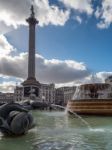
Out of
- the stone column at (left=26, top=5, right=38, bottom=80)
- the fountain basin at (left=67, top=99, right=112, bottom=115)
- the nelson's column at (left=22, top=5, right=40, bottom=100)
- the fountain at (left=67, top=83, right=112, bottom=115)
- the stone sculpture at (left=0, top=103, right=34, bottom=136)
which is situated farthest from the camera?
the nelson's column at (left=22, top=5, right=40, bottom=100)

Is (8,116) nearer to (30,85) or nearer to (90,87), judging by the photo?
(90,87)

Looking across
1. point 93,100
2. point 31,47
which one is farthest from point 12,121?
point 31,47

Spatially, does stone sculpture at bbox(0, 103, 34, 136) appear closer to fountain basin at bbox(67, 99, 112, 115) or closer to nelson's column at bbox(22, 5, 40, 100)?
fountain basin at bbox(67, 99, 112, 115)

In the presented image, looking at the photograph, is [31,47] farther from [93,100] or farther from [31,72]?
[93,100]

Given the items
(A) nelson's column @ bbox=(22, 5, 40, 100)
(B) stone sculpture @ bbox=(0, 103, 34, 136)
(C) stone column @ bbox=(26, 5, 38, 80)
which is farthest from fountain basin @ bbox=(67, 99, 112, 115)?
(A) nelson's column @ bbox=(22, 5, 40, 100)

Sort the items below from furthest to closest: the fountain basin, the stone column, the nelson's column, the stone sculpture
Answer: the nelson's column → the stone column → the fountain basin → the stone sculpture

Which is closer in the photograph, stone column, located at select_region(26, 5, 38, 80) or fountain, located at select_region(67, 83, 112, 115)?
fountain, located at select_region(67, 83, 112, 115)

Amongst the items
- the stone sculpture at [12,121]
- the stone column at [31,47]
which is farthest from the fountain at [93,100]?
the stone column at [31,47]

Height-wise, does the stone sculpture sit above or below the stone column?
below

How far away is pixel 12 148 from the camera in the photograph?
12992 millimetres

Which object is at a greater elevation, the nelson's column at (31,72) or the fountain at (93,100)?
the nelson's column at (31,72)

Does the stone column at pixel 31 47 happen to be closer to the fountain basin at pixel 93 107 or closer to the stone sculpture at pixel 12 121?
the fountain basin at pixel 93 107

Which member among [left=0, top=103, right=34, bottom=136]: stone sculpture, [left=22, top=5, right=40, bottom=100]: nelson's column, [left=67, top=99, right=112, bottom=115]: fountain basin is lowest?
[left=0, top=103, right=34, bottom=136]: stone sculpture

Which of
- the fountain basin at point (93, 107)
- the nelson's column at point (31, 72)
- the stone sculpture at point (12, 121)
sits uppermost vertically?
the nelson's column at point (31, 72)
